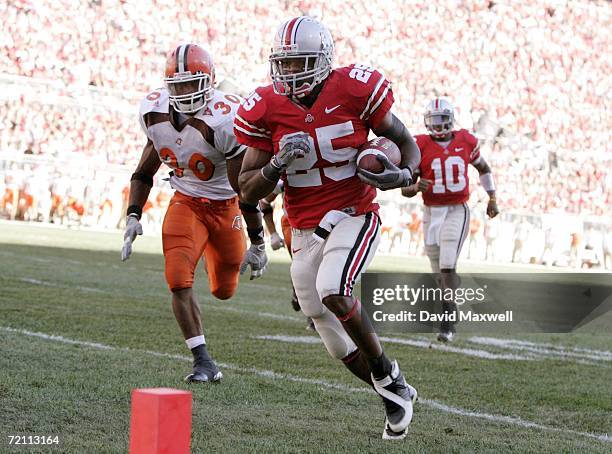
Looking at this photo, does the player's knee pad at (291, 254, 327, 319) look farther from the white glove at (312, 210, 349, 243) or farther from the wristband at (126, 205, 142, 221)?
the wristband at (126, 205, 142, 221)

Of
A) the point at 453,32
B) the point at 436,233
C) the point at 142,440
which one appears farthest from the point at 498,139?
the point at 142,440

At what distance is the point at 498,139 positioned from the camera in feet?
88.8

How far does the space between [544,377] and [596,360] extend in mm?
1164

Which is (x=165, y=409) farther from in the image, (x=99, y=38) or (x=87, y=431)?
(x=99, y=38)

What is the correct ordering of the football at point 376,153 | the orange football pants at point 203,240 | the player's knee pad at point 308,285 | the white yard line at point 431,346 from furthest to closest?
the white yard line at point 431,346 < the orange football pants at point 203,240 < the player's knee pad at point 308,285 < the football at point 376,153

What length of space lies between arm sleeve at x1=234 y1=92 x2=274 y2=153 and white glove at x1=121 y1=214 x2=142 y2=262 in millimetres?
1304

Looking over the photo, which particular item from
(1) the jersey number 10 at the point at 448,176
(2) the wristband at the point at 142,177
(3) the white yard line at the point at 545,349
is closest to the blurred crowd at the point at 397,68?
(1) the jersey number 10 at the point at 448,176

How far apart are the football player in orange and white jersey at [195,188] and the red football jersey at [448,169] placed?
2896 mm

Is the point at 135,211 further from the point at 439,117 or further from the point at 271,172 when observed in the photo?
the point at 439,117

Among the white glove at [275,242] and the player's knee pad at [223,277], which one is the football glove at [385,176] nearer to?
the player's knee pad at [223,277]

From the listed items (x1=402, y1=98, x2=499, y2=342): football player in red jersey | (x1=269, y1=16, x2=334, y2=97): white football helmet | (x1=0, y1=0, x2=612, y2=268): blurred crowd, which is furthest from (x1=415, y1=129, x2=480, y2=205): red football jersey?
(x1=0, y1=0, x2=612, y2=268): blurred crowd

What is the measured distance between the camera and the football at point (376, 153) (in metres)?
4.02

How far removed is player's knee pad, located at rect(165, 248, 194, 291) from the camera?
5.23 metres

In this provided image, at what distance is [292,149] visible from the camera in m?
3.93
